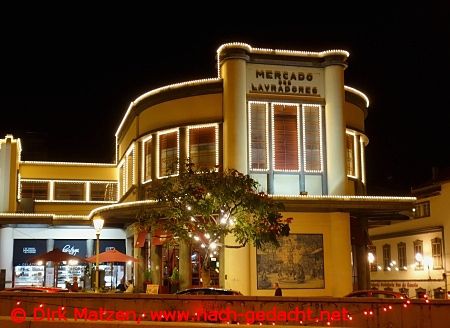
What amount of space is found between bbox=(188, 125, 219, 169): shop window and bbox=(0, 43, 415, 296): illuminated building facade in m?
0.05

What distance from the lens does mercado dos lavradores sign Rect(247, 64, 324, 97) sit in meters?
31.2

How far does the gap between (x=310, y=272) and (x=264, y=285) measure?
7.43ft

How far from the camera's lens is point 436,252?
51.4 m

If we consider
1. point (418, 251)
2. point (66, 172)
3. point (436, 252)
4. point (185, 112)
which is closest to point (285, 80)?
point (185, 112)

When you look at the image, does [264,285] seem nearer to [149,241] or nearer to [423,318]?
[149,241]

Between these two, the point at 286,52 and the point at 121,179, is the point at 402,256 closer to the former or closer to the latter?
the point at 121,179

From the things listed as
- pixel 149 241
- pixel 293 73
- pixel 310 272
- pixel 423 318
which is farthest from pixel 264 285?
pixel 423 318

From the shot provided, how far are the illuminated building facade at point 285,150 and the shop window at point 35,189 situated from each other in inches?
510

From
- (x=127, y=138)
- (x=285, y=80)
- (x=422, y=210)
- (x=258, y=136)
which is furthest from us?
(x=422, y=210)

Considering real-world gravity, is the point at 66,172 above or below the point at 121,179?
above

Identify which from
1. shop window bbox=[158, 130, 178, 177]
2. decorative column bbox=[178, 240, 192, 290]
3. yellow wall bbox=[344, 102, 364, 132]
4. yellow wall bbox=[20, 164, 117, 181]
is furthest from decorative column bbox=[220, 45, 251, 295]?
yellow wall bbox=[20, 164, 117, 181]

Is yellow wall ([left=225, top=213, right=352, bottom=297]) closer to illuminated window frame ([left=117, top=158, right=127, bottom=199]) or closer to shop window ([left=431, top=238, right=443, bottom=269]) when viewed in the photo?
illuminated window frame ([left=117, top=158, right=127, bottom=199])

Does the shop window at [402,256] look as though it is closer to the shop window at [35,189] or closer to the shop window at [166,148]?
the shop window at [35,189]

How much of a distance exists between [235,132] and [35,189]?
20.3 metres
